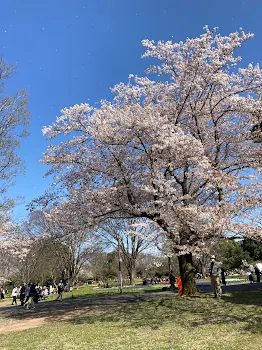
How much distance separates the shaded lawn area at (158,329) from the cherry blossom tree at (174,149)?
7.39ft

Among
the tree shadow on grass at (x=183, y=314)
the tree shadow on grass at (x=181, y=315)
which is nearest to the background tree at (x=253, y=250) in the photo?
the tree shadow on grass at (x=183, y=314)

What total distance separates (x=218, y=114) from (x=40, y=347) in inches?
404

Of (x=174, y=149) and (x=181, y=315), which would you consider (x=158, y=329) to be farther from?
(x=174, y=149)

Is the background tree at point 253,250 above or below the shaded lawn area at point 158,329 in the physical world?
above

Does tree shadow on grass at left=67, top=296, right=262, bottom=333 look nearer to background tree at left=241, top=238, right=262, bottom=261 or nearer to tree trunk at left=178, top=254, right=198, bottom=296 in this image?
tree trunk at left=178, top=254, right=198, bottom=296

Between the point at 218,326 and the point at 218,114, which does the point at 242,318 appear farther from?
the point at 218,114

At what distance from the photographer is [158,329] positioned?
28.2 feet

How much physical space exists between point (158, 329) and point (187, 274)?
5877 millimetres

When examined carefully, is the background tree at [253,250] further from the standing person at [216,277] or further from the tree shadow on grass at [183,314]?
the tree shadow on grass at [183,314]

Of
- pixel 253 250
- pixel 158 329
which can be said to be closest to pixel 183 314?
pixel 158 329

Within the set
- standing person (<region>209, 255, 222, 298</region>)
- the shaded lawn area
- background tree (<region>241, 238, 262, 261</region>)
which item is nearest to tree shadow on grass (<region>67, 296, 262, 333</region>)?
the shaded lawn area

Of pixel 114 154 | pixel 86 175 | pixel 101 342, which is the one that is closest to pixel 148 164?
pixel 114 154

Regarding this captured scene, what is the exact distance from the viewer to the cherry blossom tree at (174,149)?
37.2 ft

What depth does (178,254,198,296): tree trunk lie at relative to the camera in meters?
14.1
